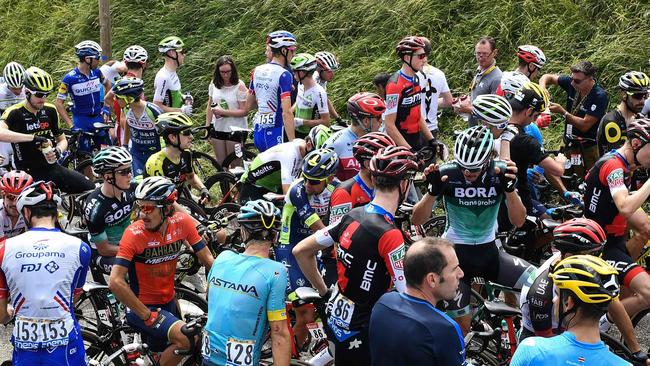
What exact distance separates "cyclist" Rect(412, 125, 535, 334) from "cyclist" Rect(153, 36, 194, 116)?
6381mm

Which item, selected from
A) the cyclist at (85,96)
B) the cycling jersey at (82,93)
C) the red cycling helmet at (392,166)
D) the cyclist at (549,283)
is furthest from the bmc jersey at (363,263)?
the cycling jersey at (82,93)

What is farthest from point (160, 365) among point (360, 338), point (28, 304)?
point (360, 338)

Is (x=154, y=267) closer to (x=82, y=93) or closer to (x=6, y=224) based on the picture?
(x=6, y=224)

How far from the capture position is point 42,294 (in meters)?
6.84

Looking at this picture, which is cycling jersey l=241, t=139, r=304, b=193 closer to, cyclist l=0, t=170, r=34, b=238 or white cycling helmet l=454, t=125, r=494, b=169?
cyclist l=0, t=170, r=34, b=238

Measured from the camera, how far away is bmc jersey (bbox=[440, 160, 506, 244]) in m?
7.84

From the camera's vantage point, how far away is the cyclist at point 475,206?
306 inches

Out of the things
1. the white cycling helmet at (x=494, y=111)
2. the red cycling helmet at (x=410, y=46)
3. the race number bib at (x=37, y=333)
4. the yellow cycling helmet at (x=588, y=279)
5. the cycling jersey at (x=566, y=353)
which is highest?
the red cycling helmet at (x=410, y=46)

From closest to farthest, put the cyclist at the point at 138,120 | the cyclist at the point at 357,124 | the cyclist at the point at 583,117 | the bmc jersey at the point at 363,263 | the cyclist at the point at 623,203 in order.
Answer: the bmc jersey at the point at 363,263 < the cyclist at the point at 623,203 < the cyclist at the point at 357,124 < the cyclist at the point at 138,120 < the cyclist at the point at 583,117

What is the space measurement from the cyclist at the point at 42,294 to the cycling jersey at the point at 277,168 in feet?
10.7

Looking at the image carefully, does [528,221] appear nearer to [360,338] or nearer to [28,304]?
[360,338]

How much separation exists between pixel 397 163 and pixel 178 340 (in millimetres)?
2253

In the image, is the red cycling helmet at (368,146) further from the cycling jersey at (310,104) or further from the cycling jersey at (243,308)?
the cycling jersey at (310,104)

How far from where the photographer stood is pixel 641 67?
1473 cm
